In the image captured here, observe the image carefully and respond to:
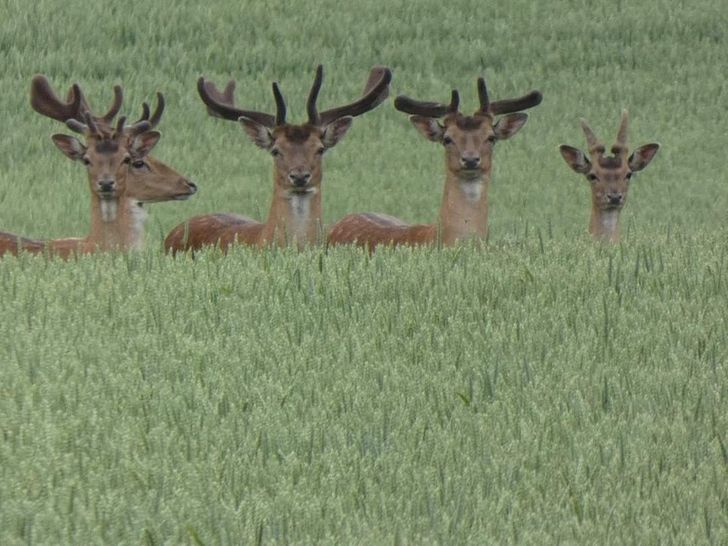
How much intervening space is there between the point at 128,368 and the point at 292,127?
4.98 m

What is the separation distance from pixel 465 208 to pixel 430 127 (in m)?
0.74

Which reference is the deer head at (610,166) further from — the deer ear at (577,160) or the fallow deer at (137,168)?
the fallow deer at (137,168)

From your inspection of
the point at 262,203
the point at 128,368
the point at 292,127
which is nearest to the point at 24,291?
the point at 128,368

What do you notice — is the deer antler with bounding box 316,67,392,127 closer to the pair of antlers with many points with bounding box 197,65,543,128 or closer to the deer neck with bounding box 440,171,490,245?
the pair of antlers with many points with bounding box 197,65,543,128

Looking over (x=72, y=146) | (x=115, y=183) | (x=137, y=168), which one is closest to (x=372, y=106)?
(x=137, y=168)

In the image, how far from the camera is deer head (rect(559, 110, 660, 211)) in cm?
1378

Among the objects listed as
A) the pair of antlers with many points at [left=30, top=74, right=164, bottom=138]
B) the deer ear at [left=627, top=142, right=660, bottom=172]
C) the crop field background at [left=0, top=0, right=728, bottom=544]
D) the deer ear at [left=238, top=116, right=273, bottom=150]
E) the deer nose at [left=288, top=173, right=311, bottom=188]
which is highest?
the pair of antlers with many points at [left=30, top=74, right=164, bottom=138]

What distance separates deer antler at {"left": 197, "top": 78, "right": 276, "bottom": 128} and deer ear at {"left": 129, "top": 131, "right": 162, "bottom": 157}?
1.47 ft

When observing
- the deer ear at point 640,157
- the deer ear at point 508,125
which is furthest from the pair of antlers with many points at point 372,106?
the deer ear at point 640,157

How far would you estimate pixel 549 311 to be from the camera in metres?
8.48

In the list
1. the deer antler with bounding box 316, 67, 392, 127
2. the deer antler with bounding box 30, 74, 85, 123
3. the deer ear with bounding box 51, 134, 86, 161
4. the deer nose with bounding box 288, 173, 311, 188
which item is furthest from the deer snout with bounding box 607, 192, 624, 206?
the deer antler with bounding box 30, 74, 85, 123

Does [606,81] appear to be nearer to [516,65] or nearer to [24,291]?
[516,65]

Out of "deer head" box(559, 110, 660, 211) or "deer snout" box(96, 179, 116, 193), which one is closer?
"deer snout" box(96, 179, 116, 193)

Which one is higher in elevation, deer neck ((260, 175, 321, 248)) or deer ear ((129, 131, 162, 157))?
deer ear ((129, 131, 162, 157))
